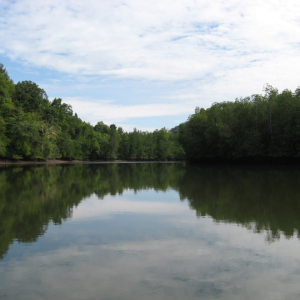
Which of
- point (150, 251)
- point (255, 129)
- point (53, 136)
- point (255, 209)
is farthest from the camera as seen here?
point (53, 136)

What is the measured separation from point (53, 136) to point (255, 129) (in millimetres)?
42797

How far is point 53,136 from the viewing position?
68938mm

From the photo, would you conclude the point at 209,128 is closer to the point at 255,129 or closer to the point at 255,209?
the point at 255,129

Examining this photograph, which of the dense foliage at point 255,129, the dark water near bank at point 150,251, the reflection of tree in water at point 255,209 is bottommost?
the reflection of tree in water at point 255,209

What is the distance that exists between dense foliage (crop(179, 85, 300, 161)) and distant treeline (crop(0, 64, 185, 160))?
111 feet

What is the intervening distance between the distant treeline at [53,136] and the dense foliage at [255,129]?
111 feet

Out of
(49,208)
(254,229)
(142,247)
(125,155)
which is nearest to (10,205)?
(49,208)

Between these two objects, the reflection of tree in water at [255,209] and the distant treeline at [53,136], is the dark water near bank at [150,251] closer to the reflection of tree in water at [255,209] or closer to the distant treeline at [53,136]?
the reflection of tree in water at [255,209]

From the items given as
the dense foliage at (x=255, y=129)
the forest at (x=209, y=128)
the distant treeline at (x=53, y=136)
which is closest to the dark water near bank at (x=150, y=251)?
the dense foliage at (x=255, y=129)

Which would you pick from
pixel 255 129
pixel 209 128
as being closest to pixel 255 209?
pixel 255 129

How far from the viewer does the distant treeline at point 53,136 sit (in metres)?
52.6

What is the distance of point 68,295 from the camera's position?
4516 mm

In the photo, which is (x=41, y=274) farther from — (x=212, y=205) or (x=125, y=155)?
(x=125, y=155)

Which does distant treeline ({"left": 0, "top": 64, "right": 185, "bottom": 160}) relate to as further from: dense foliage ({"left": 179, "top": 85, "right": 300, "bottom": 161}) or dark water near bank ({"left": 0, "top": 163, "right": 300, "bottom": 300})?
A: dark water near bank ({"left": 0, "top": 163, "right": 300, "bottom": 300})
